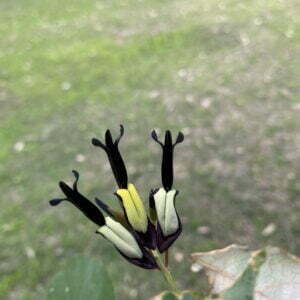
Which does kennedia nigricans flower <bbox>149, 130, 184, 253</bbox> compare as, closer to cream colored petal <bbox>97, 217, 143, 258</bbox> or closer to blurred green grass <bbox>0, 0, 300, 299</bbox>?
cream colored petal <bbox>97, 217, 143, 258</bbox>

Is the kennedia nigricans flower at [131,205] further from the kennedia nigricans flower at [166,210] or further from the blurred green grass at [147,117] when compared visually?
the blurred green grass at [147,117]

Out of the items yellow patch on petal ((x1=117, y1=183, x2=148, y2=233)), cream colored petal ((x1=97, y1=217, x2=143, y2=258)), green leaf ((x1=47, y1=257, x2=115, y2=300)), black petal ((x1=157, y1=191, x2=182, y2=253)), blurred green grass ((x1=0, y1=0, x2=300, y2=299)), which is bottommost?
blurred green grass ((x1=0, y1=0, x2=300, y2=299))

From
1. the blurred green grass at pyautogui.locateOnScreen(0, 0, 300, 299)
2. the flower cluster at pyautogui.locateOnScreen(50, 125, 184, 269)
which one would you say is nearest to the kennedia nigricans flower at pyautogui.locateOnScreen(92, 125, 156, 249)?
the flower cluster at pyautogui.locateOnScreen(50, 125, 184, 269)

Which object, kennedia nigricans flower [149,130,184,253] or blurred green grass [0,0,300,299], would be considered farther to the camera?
blurred green grass [0,0,300,299]

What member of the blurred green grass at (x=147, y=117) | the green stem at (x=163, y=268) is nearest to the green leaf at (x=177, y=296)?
the green stem at (x=163, y=268)

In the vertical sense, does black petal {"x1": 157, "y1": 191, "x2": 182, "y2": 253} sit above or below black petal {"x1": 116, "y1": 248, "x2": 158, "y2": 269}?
above
